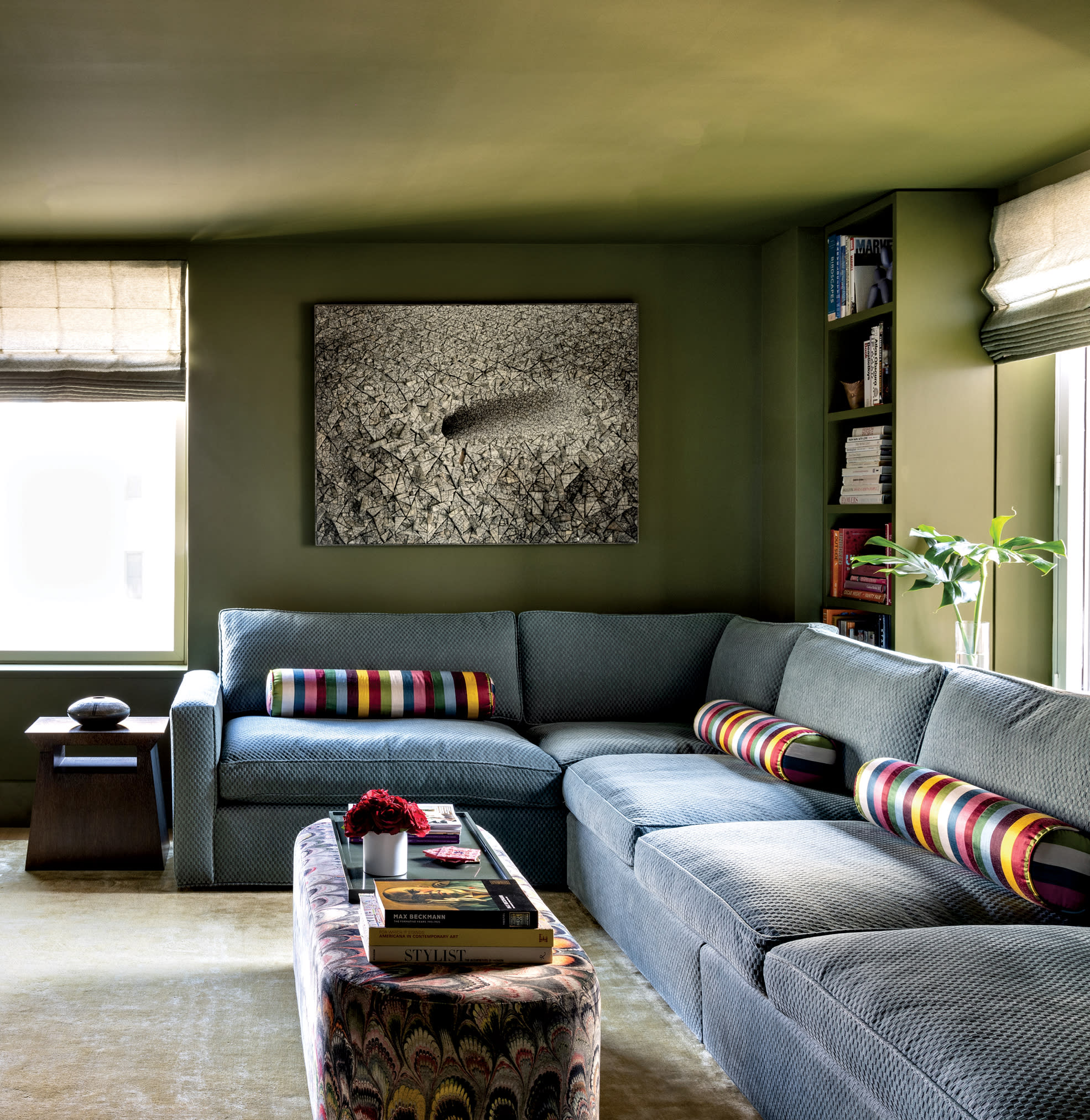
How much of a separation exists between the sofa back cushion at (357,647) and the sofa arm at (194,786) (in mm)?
536

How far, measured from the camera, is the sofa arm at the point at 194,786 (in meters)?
3.60

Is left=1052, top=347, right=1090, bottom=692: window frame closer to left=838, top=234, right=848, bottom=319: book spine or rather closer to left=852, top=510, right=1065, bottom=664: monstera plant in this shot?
left=852, top=510, right=1065, bottom=664: monstera plant

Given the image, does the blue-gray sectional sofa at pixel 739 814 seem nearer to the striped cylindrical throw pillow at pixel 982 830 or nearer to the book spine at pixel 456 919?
the striped cylindrical throw pillow at pixel 982 830

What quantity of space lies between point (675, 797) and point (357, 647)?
1.67 meters

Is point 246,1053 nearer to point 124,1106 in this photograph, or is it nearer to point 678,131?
point 124,1106

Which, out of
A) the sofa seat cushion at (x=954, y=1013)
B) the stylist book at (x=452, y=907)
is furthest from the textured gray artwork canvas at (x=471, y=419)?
the sofa seat cushion at (x=954, y=1013)

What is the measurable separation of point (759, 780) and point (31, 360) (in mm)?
3400

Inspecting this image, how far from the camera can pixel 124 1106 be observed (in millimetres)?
2215

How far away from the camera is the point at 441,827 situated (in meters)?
2.82

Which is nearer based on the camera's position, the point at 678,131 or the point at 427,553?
the point at 678,131

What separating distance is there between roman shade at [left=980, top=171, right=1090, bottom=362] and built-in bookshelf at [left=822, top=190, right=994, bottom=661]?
0.27ft

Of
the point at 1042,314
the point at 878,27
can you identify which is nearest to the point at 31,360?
the point at 878,27

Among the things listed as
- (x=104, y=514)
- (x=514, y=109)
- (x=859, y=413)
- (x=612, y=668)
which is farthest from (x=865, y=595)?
(x=104, y=514)

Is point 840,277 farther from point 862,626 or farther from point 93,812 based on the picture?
point 93,812
